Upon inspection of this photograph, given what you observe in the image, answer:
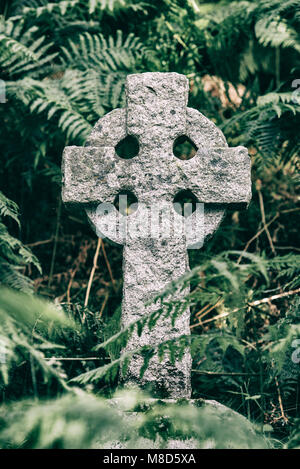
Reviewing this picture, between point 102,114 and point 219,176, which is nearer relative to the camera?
point 219,176

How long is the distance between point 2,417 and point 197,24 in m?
3.14

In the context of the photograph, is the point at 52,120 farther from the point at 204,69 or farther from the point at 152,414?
the point at 152,414

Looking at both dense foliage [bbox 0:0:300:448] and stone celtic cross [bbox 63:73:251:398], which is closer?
stone celtic cross [bbox 63:73:251:398]

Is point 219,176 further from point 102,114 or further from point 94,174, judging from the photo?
point 102,114

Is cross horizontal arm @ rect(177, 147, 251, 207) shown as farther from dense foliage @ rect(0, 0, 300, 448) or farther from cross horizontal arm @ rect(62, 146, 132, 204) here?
dense foliage @ rect(0, 0, 300, 448)

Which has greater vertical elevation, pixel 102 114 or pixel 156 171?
pixel 102 114

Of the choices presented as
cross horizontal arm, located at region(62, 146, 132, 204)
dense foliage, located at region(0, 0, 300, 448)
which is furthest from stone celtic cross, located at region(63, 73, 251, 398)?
dense foliage, located at region(0, 0, 300, 448)

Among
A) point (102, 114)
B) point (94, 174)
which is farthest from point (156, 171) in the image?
point (102, 114)

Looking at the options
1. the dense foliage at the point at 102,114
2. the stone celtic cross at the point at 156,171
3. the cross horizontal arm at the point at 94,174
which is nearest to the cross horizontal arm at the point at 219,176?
the stone celtic cross at the point at 156,171

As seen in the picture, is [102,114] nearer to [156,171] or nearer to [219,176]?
[156,171]

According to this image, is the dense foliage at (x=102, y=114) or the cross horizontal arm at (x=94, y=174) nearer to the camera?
the cross horizontal arm at (x=94, y=174)

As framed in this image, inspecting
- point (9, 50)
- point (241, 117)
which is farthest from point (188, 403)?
point (9, 50)

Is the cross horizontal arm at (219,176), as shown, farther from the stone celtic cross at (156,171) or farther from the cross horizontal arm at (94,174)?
the cross horizontal arm at (94,174)
